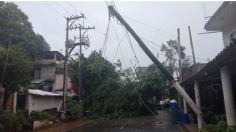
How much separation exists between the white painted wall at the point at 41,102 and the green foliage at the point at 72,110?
2166 mm

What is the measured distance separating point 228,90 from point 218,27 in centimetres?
524

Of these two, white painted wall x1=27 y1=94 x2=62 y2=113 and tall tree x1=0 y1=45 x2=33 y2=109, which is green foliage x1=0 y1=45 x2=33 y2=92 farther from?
white painted wall x1=27 y1=94 x2=62 y2=113

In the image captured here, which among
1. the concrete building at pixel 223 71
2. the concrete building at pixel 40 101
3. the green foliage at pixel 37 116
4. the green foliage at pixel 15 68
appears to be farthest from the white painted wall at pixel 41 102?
the concrete building at pixel 223 71

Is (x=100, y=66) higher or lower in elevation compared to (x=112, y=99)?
higher

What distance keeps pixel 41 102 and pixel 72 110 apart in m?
3.35

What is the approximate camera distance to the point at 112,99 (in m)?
28.6

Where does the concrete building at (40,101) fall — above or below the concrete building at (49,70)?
below

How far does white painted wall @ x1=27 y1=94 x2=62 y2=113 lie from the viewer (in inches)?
891

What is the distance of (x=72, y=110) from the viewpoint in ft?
85.1

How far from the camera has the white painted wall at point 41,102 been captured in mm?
22641

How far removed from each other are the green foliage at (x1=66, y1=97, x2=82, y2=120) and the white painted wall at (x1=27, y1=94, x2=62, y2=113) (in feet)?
7.11

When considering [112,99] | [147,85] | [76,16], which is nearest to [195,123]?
[147,85]

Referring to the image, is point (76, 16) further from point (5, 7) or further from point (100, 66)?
point (5, 7)

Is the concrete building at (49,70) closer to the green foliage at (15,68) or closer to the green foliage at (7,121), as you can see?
the green foliage at (15,68)
